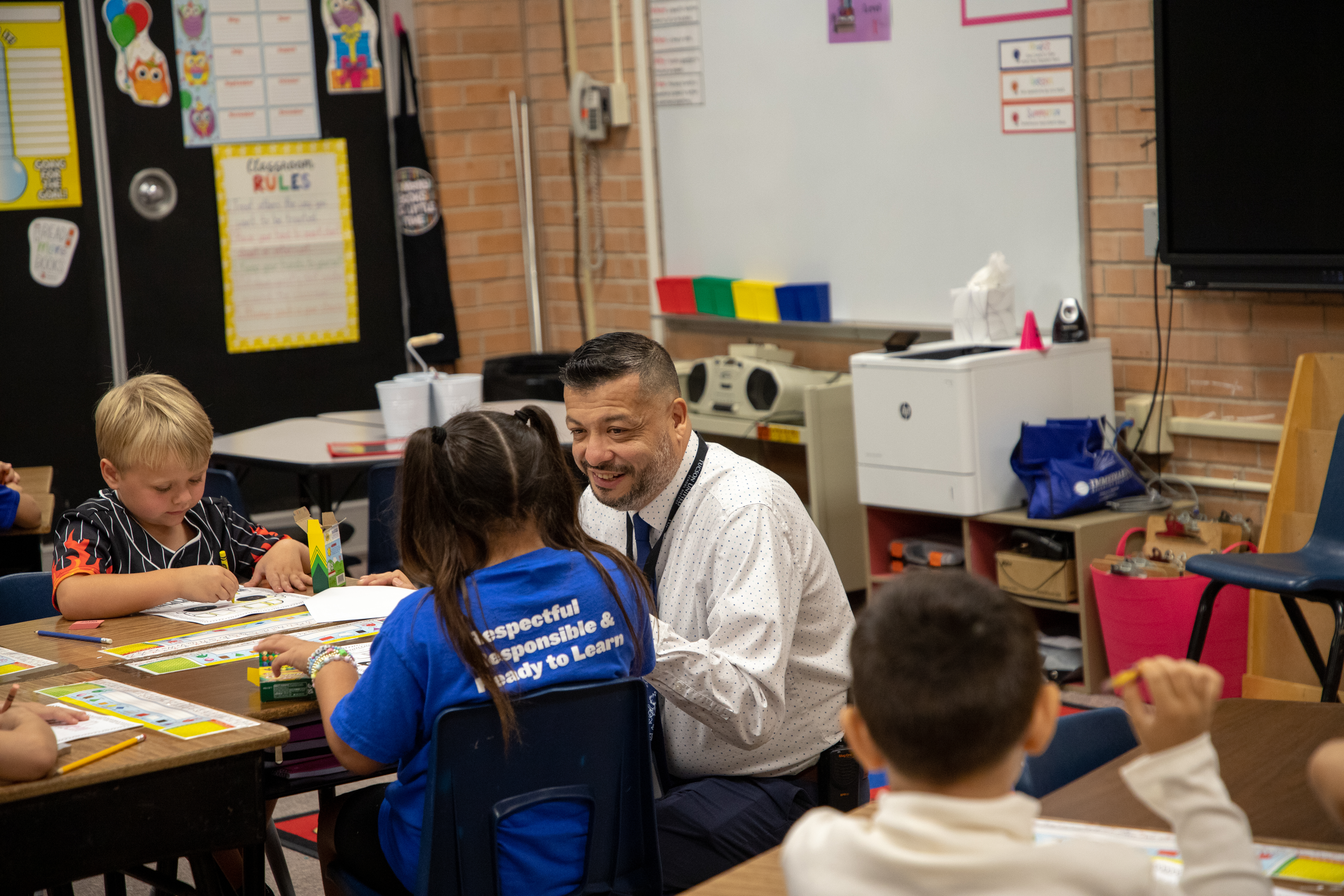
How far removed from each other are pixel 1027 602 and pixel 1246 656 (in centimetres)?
60

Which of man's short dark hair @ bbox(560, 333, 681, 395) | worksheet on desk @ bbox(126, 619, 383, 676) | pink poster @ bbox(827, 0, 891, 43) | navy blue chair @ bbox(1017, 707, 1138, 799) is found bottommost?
navy blue chair @ bbox(1017, 707, 1138, 799)

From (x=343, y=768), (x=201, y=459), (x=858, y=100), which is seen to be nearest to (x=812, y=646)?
(x=343, y=768)

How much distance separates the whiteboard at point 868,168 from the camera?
4.45 meters

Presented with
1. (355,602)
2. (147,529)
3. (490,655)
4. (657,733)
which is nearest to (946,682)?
(490,655)

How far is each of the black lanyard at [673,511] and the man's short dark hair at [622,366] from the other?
0.11m

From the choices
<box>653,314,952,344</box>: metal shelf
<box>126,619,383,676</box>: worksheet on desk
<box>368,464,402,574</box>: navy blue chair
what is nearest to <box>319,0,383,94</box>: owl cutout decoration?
<box>653,314,952,344</box>: metal shelf

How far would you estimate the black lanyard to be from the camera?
7.48 feet

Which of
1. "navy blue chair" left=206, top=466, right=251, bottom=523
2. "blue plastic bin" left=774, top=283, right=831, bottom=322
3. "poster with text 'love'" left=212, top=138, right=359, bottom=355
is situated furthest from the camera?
"poster with text 'love'" left=212, top=138, right=359, bottom=355

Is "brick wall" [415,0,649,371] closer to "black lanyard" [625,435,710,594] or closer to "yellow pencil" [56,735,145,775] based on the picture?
"black lanyard" [625,435,710,594]

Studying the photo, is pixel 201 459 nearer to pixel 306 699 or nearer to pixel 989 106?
pixel 306 699

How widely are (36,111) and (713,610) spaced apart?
13.8 feet

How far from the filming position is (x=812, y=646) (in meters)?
2.26

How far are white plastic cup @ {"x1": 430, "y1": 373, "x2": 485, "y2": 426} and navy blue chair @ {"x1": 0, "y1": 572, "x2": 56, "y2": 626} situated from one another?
169 cm

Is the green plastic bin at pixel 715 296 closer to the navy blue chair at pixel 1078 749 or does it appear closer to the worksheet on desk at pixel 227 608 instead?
the worksheet on desk at pixel 227 608
